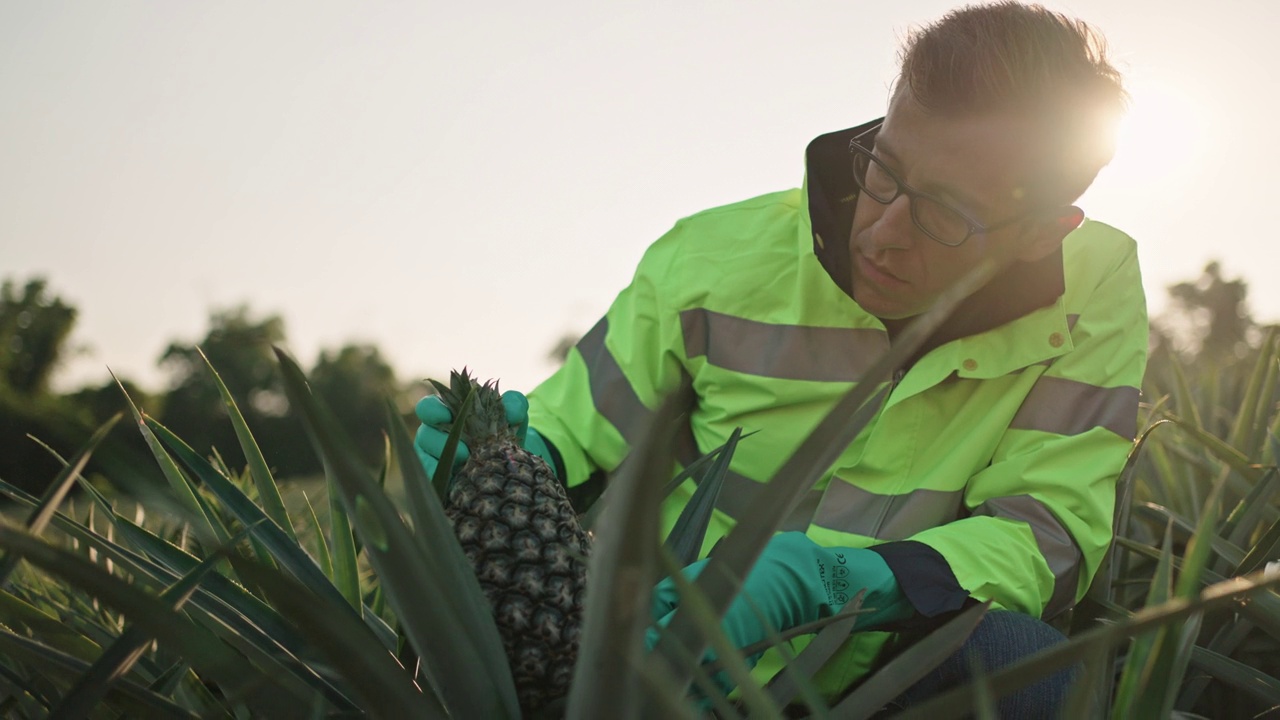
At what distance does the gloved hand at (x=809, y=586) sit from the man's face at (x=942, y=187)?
60 centimetres

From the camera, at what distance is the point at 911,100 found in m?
1.80

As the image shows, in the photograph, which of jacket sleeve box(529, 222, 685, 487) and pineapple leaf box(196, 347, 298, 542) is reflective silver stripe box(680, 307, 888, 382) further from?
pineapple leaf box(196, 347, 298, 542)

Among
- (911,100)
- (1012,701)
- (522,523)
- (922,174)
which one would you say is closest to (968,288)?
(522,523)

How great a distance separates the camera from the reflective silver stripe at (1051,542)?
163 centimetres

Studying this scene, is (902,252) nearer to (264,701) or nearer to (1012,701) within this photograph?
(1012,701)

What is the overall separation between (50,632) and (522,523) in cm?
46

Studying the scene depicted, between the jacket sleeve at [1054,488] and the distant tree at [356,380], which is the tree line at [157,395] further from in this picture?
the jacket sleeve at [1054,488]

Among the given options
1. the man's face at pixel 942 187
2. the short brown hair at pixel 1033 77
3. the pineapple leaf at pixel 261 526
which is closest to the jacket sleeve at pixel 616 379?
the man's face at pixel 942 187

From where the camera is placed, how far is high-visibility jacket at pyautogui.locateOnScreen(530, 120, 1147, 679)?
1688 millimetres

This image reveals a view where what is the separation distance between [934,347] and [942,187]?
0.35m

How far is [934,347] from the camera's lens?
6.31ft

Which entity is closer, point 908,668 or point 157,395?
point 908,668

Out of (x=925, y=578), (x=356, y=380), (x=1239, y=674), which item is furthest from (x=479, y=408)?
(x=356, y=380)

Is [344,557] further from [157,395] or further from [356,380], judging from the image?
[356,380]
